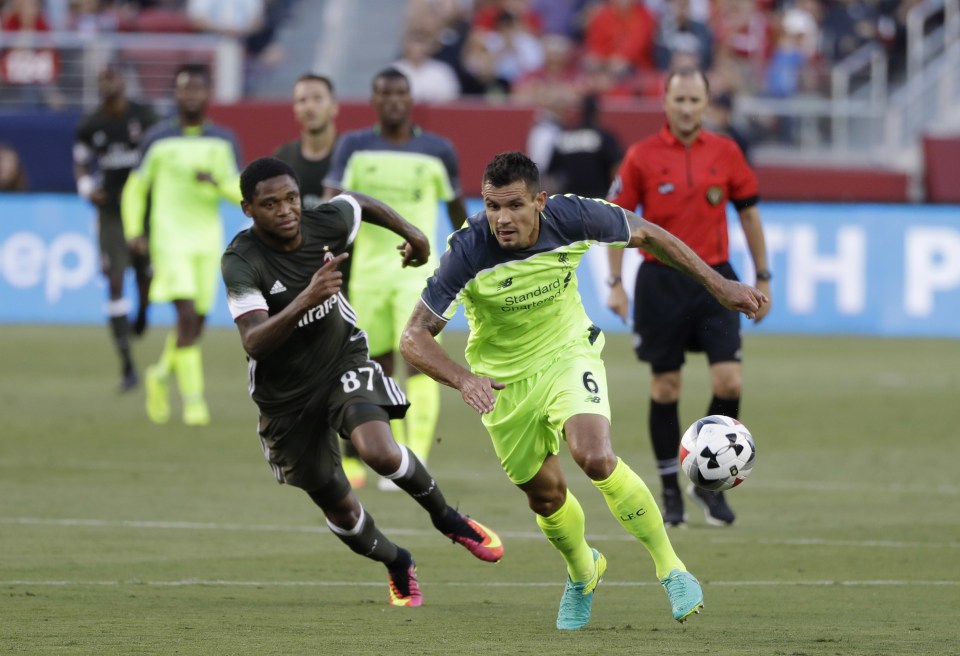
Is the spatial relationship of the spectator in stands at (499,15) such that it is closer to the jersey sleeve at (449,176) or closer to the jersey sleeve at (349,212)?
the jersey sleeve at (449,176)

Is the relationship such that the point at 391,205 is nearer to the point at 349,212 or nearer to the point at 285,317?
the point at 349,212

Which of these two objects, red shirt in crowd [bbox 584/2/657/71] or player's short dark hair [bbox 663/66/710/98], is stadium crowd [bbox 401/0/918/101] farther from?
player's short dark hair [bbox 663/66/710/98]

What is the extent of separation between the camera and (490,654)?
649cm

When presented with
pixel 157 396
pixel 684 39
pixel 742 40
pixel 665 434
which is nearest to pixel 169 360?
pixel 157 396

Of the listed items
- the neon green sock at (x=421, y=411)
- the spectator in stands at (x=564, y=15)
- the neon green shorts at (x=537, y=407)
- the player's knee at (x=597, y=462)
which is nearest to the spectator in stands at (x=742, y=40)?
the spectator in stands at (x=564, y=15)

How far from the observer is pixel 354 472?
11789 millimetres

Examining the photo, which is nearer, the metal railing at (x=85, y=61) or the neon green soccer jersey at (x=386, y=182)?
the neon green soccer jersey at (x=386, y=182)

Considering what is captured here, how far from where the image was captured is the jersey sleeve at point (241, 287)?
306 inches

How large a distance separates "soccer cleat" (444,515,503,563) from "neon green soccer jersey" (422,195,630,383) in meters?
0.82

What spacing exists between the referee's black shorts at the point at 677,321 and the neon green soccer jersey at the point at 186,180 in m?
5.24

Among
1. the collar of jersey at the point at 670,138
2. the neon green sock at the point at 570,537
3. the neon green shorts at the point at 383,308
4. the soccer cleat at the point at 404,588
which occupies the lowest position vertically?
the soccer cleat at the point at 404,588

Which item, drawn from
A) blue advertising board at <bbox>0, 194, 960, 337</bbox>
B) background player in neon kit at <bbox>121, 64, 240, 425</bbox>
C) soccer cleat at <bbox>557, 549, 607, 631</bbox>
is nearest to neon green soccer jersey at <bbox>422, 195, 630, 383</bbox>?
soccer cleat at <bbox>557, 549, 607, 631</bbox>

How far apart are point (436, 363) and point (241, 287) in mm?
1154

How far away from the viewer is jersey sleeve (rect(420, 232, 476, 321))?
7262 millimetres
